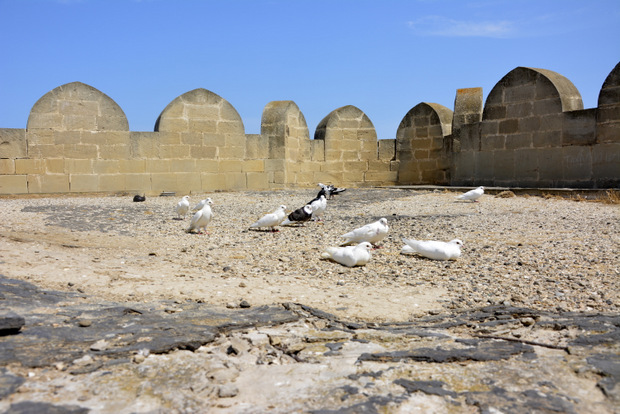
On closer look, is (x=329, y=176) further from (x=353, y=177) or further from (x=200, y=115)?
(x=200, y=115)

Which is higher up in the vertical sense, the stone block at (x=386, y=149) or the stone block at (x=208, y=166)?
the stone block at (x=386, y=149)

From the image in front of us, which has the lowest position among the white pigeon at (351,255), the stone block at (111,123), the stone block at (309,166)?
the white pigeon at (351,255)

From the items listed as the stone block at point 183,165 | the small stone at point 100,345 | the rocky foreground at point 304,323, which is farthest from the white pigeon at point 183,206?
the small stone at point 100,345

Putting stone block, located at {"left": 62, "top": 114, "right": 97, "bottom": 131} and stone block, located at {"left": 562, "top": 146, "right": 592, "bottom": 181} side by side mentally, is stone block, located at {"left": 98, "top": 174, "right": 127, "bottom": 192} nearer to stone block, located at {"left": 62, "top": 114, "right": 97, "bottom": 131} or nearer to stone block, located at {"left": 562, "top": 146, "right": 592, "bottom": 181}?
stone block, located at {"left": 62, "top": 114, "right": 97, "bottom": 131}

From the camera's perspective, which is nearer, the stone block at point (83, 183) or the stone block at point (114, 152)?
the stone block at point (83, 183)

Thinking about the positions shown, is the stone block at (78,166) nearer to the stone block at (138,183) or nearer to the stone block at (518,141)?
the stone block at (138,183)

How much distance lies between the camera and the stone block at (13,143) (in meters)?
12.7

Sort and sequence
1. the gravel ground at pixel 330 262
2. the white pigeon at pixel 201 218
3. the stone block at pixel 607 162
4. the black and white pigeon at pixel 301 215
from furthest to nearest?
the stone block at pixel 607 162 → the black and white pigeon at pixel 301 215 → the white pigeon at pixel 201 218 → the gravel ground at pixel 330 262

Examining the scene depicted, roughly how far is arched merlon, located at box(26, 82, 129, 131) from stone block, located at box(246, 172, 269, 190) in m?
3.32

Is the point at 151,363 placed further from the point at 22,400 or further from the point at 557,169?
the point at 557,169

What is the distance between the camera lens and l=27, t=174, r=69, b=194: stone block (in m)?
12.9

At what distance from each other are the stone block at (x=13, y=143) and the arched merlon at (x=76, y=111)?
285mm

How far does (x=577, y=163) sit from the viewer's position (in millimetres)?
12070

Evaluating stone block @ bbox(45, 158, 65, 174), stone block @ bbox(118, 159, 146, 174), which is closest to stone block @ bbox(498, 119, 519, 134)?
stone block @ bbox(118, 159, 146, 174)
